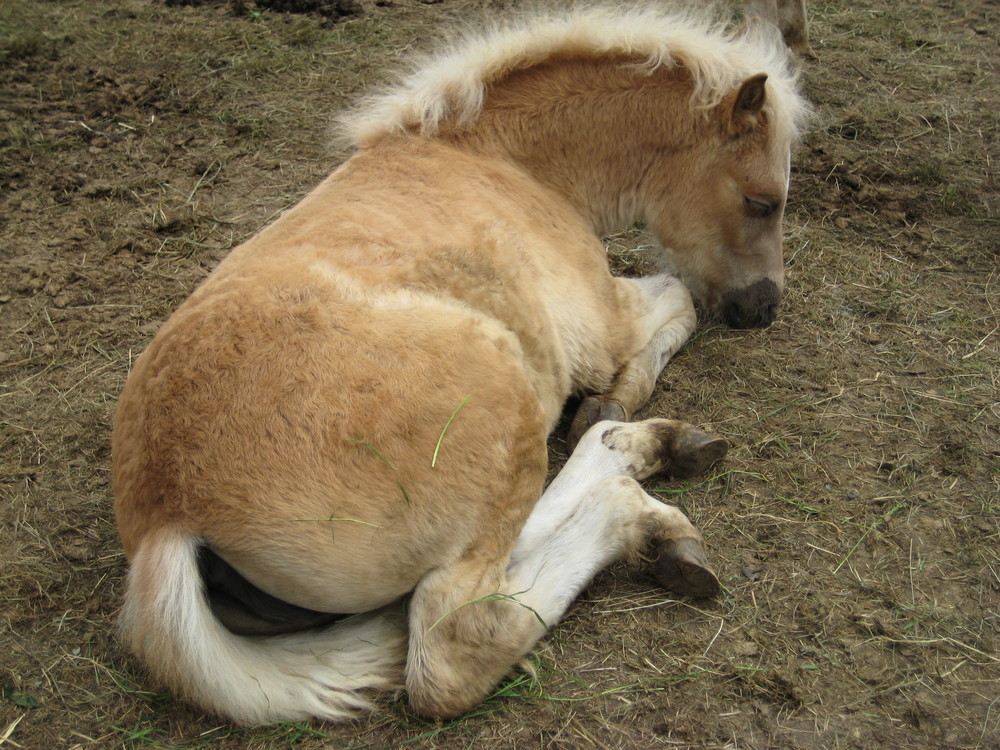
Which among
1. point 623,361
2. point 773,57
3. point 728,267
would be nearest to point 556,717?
point 623,361

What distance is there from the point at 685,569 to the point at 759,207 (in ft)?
6.01

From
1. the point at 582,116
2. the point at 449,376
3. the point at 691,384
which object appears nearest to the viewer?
the point at 449,376

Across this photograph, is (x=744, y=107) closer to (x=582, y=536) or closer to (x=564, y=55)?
(x=564, y=55)

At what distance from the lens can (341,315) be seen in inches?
101

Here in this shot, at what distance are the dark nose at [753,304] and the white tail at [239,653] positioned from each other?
7.55 feet

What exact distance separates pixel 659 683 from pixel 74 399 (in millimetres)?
2930

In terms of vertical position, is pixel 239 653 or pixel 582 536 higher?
pixel 239 653

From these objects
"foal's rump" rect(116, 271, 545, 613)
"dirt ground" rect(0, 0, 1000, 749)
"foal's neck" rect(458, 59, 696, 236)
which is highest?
"foal's neck" rect(458, 59, 696, 236)

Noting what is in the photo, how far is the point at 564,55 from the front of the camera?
11.9 feet

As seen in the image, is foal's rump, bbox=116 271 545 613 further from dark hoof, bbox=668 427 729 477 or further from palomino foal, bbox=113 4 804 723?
dark hoof, bbox=668 427 729 477

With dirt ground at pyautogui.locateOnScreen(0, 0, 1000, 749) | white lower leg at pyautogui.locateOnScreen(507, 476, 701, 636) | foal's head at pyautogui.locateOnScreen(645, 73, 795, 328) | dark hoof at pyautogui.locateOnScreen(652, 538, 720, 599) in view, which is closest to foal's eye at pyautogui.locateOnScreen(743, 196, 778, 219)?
foal's head at pyautogui.locateOnScreen(645, 73, 795, 328)

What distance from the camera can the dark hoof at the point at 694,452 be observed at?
3.12 m

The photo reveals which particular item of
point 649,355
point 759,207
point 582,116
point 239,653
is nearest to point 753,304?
point 759,207

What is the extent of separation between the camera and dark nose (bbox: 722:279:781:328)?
3.82 metres
